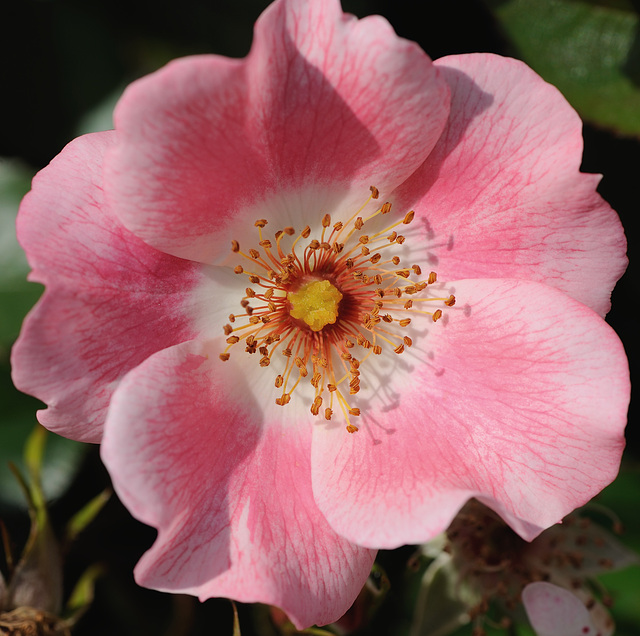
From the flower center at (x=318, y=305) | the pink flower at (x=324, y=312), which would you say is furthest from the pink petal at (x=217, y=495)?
the flower center at (x=318, y=305)

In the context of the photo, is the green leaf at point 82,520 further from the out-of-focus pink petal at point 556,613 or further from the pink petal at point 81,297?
the out-of-focus pink petal at point 556,613

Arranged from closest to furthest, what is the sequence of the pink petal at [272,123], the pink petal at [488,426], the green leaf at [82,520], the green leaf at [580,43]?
1. the pink petal at [272,123]
2. the pink petal at [488,426]
3. the green leaf at [82,520]
4. the green leaf at [580,43]

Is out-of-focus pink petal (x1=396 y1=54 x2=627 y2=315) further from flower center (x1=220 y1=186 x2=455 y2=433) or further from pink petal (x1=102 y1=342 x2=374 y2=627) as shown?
pink petal (x1=102 y1=342 x2=374 y2=627)

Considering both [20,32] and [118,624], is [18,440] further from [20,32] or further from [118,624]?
[20,32]

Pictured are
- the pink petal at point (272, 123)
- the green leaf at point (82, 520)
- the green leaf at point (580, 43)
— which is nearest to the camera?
the pink petal at point (272, 123)

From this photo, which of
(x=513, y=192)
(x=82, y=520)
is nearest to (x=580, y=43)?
(x=513, y=192)

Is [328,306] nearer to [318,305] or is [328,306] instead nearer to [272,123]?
[318,305]

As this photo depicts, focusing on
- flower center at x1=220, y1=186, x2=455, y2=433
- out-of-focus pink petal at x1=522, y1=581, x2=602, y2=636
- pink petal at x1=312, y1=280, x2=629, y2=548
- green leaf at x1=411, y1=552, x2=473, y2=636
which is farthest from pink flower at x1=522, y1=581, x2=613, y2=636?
flower center at x1=220, y1=186, x2=455, y2=433

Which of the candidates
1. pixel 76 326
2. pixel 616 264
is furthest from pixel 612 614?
pixel 76 326
